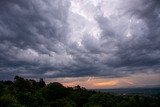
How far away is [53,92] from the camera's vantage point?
154625mm

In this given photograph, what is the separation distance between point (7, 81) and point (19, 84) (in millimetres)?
40224

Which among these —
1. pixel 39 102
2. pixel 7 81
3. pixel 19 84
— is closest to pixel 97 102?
pixel 39 102

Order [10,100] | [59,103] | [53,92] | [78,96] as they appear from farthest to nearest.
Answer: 1. [53,92]
2. [78,96]
3. [59,103]
4. [10,100]

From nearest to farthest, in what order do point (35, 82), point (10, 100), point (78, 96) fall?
point (10, 100) → point (78, 96) → point (35, 82)

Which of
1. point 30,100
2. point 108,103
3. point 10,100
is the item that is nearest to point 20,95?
point 30,100

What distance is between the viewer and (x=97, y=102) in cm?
12812

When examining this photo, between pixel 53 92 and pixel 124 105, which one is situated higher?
pixel 53 92

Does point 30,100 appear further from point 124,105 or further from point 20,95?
point 124,105

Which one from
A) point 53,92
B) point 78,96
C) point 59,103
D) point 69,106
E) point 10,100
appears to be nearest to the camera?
point 10,100

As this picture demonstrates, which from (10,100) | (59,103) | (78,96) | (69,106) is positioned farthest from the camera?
(78,96)

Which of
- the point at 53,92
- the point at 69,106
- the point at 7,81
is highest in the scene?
the point at 7,81

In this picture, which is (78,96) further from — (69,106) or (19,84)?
(19,84)

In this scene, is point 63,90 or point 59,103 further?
point 63,90

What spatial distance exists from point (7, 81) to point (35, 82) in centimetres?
2028
